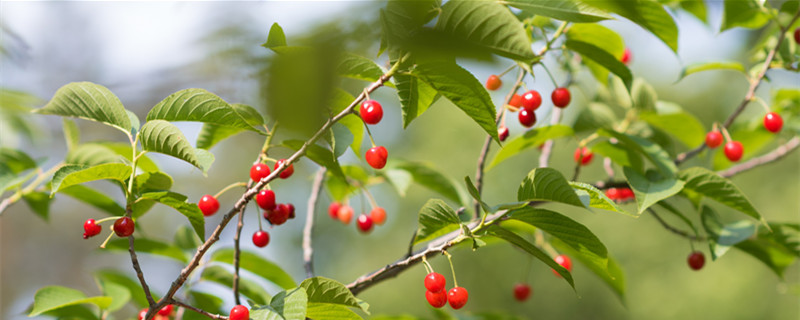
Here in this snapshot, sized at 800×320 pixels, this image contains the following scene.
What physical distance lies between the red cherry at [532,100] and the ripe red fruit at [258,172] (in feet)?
1.69

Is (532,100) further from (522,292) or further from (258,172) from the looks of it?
(522,292)

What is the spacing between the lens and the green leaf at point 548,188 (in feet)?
2.36

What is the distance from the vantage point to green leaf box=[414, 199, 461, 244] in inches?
32.3

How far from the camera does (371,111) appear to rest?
75 centimetres

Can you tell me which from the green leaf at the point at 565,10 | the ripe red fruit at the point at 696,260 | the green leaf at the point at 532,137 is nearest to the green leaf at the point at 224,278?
the green leaf at the point at 532,137

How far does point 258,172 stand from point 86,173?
217 mm

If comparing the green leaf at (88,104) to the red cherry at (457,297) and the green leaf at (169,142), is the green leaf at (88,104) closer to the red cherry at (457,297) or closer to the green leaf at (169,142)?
the green leaf at (169,142)

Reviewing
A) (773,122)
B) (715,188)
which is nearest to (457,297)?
(715,188)

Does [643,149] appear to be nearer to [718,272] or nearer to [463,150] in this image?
[718,272]

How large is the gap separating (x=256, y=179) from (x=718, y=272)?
34.5ft

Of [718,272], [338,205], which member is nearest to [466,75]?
[338,205]

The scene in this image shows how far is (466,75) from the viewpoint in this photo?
2.13ft

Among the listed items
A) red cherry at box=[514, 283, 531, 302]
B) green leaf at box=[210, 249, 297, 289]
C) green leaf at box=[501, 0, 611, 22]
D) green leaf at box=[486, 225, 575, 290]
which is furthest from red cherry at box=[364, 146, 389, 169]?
red cherry at box=[514, 283, 531, 302]

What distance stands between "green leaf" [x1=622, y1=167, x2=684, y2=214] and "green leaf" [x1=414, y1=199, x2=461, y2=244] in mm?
331
